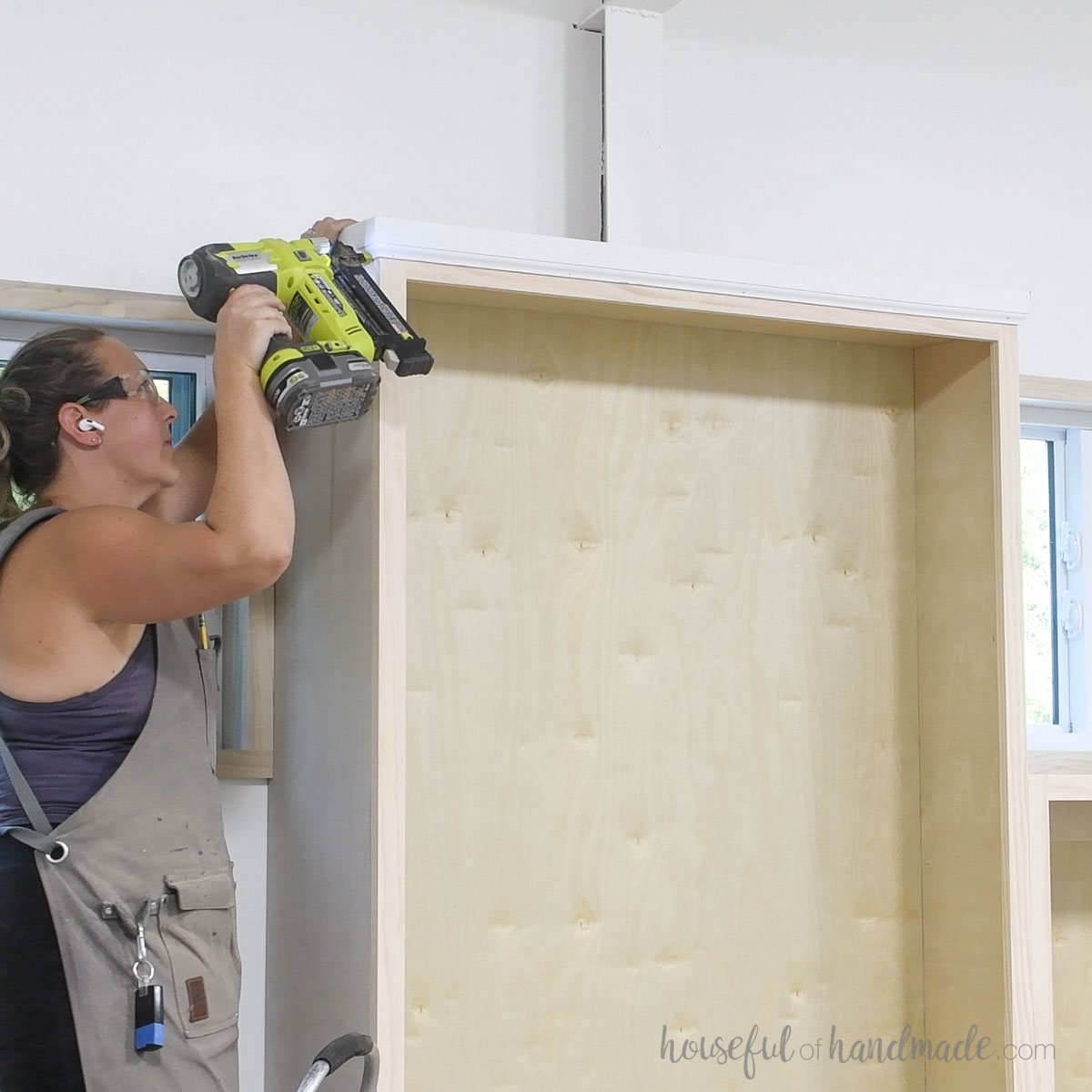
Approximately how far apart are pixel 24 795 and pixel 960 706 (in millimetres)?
1373

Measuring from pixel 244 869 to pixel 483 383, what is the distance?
0.81 meters

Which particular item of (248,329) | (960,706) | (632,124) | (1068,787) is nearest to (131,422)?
(248,329)

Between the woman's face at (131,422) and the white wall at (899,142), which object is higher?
the white wall at (899,142)

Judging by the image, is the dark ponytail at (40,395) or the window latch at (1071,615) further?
the window latch at (1071,615)

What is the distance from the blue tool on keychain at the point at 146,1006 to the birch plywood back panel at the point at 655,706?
46 cm

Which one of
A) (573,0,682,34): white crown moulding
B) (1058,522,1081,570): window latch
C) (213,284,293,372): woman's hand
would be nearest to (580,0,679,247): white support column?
(573,0,682,34): white crown moulding

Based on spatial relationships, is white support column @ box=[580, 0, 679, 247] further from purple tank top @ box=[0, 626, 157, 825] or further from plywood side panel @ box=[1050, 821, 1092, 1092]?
plywood side panel @ box=[1050, 821, 1092, 1092]

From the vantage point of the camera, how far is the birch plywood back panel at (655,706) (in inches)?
77.8

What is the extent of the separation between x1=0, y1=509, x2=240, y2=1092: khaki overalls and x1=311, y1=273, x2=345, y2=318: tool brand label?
Answer: 43 cm

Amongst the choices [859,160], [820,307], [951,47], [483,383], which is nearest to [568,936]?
[483,383]

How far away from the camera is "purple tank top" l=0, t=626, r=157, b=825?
160cm

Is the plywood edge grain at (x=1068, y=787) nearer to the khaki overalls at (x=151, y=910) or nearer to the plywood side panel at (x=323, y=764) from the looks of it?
the plywood side panel at (x=323, y=764)

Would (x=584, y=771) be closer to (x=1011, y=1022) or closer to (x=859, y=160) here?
(x=1011, y=1022)

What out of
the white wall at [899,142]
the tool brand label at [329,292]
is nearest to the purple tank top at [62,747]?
A: the tool brand label at [329,292]
